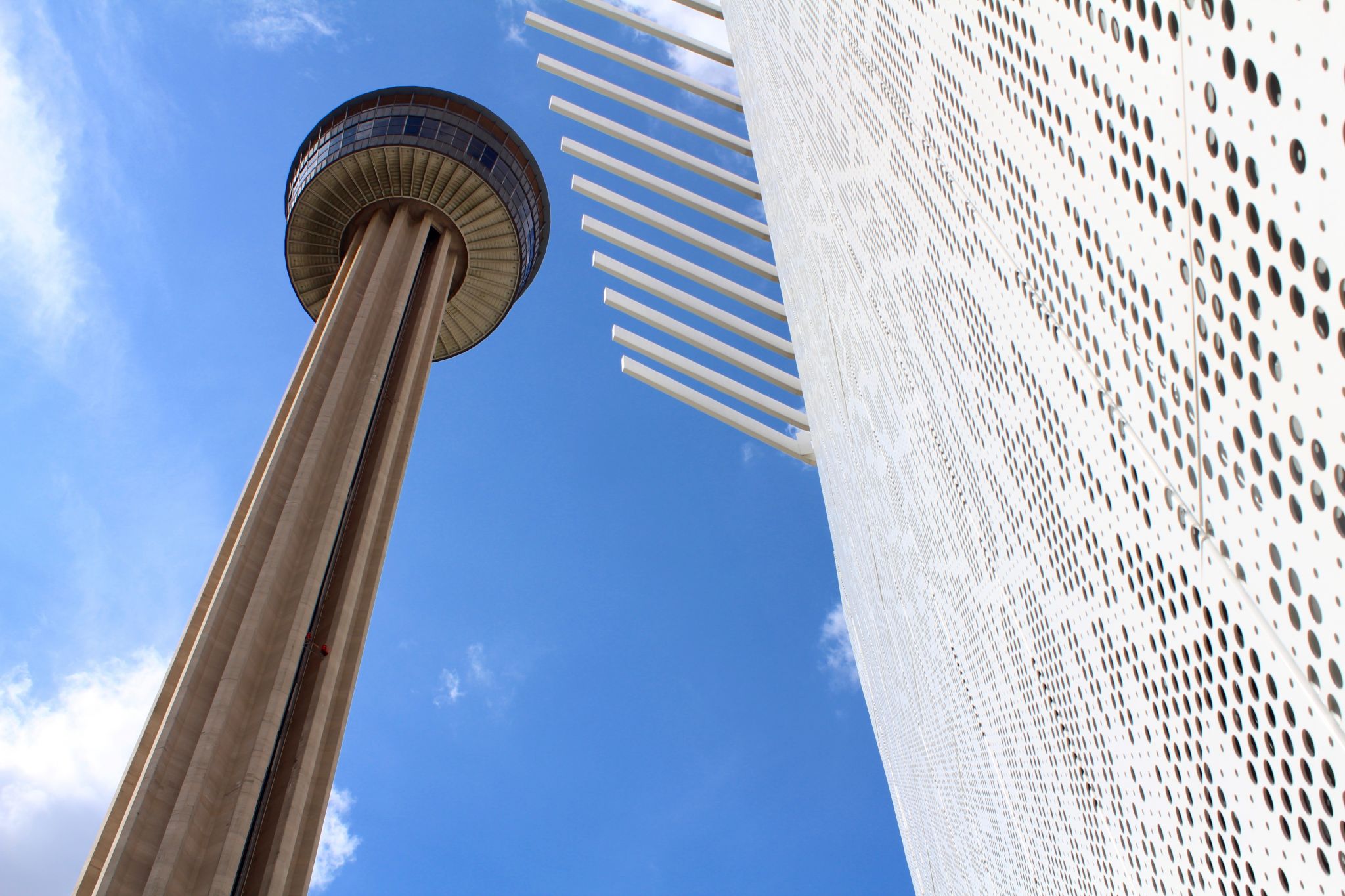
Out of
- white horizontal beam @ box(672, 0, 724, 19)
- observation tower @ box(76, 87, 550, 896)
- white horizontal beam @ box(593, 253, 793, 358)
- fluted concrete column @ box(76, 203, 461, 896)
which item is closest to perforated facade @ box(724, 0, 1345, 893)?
white horizontal beam @ box(593, 253, 793, 358)

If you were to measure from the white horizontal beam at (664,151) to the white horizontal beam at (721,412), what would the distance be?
3917 mm

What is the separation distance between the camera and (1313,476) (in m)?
2.12

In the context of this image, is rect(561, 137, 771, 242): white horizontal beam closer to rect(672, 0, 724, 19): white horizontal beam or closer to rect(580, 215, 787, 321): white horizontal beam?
rect(580, 215, 787, 321): white horizontal beam

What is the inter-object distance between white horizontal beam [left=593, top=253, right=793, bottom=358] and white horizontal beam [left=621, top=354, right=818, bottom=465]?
4.70 feet

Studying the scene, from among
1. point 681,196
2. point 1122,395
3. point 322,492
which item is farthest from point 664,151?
point 1122,395

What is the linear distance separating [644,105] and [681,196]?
81.1 inches

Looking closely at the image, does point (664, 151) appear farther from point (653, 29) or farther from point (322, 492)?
point (322, 492)

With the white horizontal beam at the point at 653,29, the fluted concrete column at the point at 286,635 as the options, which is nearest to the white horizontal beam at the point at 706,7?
the white horizontal beam at the point at 653,29

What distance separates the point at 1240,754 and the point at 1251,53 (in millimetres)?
2170

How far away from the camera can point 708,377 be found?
1792 centimetres

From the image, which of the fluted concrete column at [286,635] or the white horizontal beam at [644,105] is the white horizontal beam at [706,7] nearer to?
the white horizontal beam at [644,105]

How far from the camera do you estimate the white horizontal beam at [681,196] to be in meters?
17.8

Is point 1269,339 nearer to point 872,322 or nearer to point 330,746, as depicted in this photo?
point 872,322

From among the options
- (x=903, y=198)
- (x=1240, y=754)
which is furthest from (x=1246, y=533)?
(x=903, y=198)
